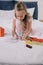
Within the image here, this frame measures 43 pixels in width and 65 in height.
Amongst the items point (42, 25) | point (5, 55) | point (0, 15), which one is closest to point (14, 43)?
point (5, 55)

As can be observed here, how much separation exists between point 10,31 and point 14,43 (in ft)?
1.89

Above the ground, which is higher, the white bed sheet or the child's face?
the child's face

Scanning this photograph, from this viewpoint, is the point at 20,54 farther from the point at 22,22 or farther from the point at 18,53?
the point at 22,22

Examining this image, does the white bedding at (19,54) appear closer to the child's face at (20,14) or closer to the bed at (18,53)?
the bed at (18,53)

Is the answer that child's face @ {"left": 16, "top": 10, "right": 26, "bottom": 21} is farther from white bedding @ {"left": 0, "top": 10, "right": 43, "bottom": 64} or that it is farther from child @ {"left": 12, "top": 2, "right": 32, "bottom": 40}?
white bedding @ {"left": 0, "top": 10, "right": 43, "bottom": 64}

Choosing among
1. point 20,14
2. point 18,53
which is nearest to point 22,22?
point 20,14

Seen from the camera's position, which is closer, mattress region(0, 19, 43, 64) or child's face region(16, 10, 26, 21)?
mattress region(0, 19, 43, 64)

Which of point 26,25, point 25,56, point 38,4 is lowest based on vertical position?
point 25,56

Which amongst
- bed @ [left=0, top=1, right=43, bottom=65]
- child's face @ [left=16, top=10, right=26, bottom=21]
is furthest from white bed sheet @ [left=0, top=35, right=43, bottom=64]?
child's face @ [left=16, top=10, right=26, bottom=21]

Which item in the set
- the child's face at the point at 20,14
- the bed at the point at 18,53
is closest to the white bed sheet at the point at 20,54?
the bed at the point at 18,53

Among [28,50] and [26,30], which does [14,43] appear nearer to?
[28,50]

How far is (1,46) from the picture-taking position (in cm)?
170

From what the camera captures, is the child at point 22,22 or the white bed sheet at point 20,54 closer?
the white bed sheet at point 20,54

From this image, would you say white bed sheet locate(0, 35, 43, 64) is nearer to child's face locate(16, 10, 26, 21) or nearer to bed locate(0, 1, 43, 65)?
bed locate(0, 1, 43, 65)
